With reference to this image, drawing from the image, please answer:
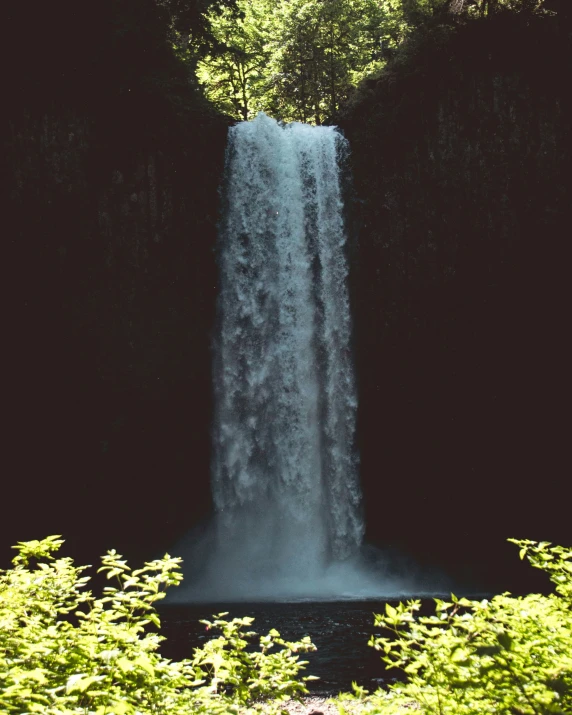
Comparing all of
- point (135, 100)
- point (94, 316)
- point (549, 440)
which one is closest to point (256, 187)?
point (135, 100)

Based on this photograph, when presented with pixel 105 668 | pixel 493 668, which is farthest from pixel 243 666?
pixel 493 668

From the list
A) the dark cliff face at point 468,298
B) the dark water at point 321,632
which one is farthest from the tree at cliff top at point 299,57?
the dark water at point 321,632

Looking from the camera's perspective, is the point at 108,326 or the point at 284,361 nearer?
the point at 108,326

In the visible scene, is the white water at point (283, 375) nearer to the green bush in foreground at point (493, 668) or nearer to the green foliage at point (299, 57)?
the green foliage at point (299, 57)

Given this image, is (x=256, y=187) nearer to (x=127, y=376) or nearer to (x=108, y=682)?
(x=127, y=376)

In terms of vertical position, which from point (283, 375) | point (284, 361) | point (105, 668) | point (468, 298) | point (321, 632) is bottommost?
point (321, 632)

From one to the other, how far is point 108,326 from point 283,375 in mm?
3883

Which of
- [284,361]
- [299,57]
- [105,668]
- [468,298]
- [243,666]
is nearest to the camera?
[105,668]

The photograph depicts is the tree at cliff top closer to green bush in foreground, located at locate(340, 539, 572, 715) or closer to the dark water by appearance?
the dark water

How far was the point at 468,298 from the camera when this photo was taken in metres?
13.6

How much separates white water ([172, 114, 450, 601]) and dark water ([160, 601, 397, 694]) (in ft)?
6.68

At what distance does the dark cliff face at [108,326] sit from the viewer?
1222 centimetres

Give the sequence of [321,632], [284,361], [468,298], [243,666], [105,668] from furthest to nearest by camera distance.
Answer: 1. [284,361]
2. [468,298]
3. [321,632]
4. [243,666]
5. [105,668]

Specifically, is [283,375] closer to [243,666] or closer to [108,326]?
[108,326]
